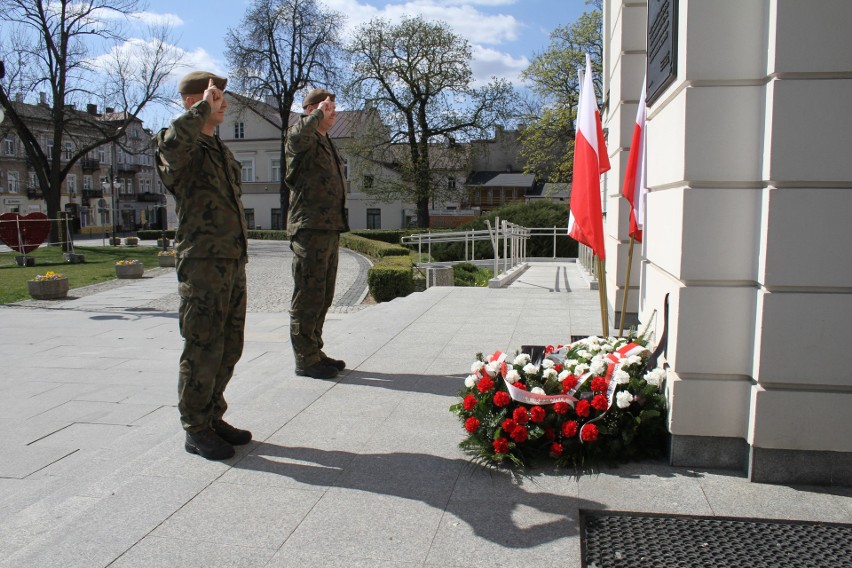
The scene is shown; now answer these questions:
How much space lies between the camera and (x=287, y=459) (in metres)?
3.74

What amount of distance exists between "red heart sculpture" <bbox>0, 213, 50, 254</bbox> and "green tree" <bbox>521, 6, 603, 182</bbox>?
20.9 metres

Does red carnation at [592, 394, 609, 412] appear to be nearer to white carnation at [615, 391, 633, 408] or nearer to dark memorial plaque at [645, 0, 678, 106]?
white carnation at [615, 391, 633, 408]

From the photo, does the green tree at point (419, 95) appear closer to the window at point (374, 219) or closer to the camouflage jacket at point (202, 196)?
the window at point (374, 219)

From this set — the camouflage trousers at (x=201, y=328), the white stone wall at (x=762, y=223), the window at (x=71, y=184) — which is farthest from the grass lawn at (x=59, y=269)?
the window at (x=71, y=184)

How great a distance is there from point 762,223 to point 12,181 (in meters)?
72.0

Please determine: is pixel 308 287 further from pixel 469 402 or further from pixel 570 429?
pixel 570 429

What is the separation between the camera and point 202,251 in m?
3.76

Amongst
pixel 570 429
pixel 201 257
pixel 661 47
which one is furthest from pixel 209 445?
pixel 661 47

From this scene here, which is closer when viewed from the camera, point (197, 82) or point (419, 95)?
point (197, 82)

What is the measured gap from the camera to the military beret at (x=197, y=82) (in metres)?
3.91

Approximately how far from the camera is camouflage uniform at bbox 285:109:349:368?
5449 millimetres

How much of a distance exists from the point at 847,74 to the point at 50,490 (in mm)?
4303

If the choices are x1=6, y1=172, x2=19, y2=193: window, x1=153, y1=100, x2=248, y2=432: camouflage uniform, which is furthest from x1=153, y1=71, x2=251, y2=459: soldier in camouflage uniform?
x1=6, y1=172, x2=19, y2=193: window

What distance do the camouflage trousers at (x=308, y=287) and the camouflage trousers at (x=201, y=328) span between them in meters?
1.57
